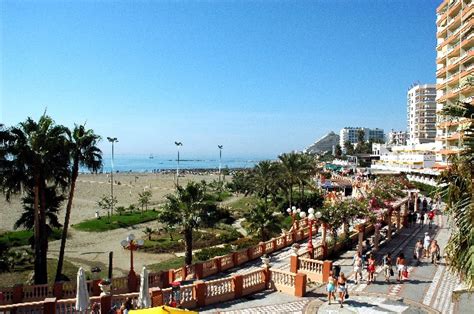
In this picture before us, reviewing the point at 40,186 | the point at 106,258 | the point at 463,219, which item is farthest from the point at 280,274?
the point at 106,258

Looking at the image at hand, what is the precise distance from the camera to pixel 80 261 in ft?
108

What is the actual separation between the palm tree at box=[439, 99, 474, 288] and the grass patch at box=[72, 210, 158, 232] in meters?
42.1

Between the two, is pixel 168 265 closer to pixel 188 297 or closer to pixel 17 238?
pixel 188 297

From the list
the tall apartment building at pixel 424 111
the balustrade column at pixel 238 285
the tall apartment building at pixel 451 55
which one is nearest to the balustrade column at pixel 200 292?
the balustrade column at pixel 238 285

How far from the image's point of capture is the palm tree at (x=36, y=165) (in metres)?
21.3

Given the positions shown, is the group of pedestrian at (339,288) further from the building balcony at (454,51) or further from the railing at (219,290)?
the building balcony at (454,51)

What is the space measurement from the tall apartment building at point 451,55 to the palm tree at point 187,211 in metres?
36.5

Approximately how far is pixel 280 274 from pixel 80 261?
20.3 meters

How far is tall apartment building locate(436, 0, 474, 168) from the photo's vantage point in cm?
5150

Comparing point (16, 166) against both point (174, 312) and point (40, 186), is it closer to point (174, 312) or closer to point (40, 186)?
point (40, 186)

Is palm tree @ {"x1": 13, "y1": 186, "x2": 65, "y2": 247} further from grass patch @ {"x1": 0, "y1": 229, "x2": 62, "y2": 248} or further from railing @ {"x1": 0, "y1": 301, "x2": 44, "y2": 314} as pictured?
grass patch @ {"x1": 0, "y1": 229, "x2": 62, "y2": 248}

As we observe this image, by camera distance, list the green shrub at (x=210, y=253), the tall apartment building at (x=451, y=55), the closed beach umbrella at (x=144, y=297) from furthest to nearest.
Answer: the tall apartment building at (x=451, y=55) → the green shrub at (x=210, y=253) → the closed beach umbrella at (x=144, y=297)

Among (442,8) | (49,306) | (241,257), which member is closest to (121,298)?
(49,306)

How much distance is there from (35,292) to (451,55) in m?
57.7
